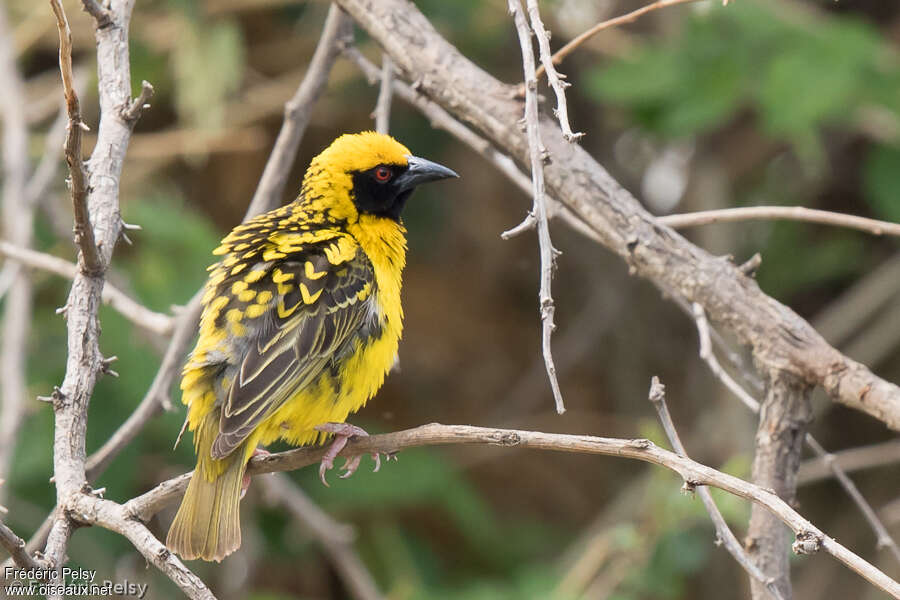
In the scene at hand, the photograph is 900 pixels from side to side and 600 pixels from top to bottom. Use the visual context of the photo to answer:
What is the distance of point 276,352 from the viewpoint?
9.56 feet

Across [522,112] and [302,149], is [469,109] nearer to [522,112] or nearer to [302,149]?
[522,112]

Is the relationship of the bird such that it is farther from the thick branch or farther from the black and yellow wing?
the thick branch

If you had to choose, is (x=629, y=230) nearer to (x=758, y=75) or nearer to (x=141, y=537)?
(x=141, y=537)

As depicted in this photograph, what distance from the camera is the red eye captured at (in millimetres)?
3631

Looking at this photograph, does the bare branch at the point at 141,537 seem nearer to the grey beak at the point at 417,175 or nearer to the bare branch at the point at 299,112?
the bare branch at the point at 299,112

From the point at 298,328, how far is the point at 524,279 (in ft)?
12.0

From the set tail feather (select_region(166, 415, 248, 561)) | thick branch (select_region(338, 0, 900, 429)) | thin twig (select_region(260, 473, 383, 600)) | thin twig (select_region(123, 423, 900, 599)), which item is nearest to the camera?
thin twig (select_region(123, 423, 900, 599))

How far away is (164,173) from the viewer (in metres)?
5.64

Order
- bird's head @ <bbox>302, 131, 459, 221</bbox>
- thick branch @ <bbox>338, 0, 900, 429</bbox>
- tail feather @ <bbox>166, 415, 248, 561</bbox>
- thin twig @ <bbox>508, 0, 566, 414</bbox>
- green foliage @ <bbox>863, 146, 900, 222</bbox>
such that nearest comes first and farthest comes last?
thin twig @ <bbox>508, 0, 566, 414</bbox> < thick branch @ <bbox>338, 0, 900, 429</bbox> < tail feather @ <bbox>166, 415, 248, 561</bbox> < bird's head @ <bbox>302, 131, 459, 221</bbox> < green foliage @ <bbox>863, 146, 900, 222</bbox>

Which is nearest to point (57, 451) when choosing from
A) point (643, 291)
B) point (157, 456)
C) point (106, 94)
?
point (106, 94)

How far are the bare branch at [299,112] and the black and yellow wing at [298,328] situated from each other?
279mm

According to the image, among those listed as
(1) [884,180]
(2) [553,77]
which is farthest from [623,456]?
(1) [884,180]

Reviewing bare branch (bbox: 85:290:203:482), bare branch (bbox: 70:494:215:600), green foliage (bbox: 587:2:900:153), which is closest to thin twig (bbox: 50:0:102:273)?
bare branch (bbox: 70:494:215:600)

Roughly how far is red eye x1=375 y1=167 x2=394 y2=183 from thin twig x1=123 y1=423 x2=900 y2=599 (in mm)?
1317
